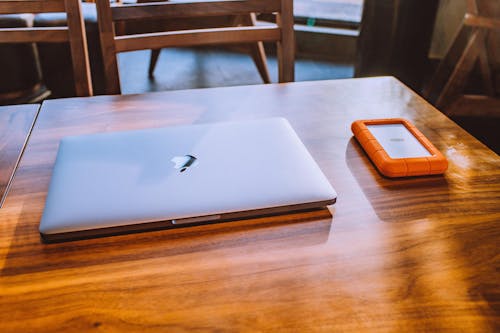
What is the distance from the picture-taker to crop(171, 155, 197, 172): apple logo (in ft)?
1.79

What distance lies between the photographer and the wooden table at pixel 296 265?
393 millimetres

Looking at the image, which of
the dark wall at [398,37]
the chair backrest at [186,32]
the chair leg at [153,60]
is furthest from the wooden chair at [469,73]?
the chair leg at [153,60]

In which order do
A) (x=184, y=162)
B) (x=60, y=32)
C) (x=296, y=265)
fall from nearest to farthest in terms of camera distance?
(x=296, y=265) → (x=184, y=162) → (x=60, y=32)

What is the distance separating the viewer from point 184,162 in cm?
56

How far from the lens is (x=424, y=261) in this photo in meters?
0.46

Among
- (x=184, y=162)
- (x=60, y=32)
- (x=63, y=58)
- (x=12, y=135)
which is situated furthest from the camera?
(x=63, y=58)

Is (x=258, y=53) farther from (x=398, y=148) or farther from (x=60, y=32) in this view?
(x=398, y=148)

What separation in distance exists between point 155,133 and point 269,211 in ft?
0.70

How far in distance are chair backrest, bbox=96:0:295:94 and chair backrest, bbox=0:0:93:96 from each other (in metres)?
0.04

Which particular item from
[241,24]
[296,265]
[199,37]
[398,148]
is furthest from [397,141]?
[241,24]

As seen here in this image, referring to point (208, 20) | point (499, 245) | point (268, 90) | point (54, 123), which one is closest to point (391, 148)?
point (499, 245)

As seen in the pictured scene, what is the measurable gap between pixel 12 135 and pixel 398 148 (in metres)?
0.57

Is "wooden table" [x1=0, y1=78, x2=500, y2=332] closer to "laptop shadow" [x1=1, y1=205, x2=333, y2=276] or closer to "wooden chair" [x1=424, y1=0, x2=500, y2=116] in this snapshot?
"laptop shadow" [x1=1, y1=205, x2=333, y2=276]

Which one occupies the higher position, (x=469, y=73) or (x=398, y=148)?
(x=398, y=148)
